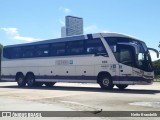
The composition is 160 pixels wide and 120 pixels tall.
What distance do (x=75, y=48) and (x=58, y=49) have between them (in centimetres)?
178

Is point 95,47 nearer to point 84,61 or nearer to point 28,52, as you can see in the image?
point 84,61

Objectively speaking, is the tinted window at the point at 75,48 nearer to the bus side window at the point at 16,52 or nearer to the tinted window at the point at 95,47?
the tinted window at the point at 95,47

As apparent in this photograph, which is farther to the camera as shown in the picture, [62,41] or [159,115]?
[62,41]

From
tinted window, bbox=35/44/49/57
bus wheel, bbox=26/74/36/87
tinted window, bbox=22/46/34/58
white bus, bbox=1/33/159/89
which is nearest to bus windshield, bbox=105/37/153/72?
white bus, bbox=1/33/159/89

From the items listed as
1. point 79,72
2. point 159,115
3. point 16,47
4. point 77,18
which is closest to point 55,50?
point 79,72

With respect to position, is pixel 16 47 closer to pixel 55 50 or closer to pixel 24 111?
pixel 55 50

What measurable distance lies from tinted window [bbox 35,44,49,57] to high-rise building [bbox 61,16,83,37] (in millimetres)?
14976

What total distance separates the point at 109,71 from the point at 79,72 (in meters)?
2.75

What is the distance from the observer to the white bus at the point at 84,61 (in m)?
20.8

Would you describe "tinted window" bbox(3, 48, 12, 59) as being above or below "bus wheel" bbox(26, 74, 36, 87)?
above

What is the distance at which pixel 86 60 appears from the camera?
22.9 metres

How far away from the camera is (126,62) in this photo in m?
20.8

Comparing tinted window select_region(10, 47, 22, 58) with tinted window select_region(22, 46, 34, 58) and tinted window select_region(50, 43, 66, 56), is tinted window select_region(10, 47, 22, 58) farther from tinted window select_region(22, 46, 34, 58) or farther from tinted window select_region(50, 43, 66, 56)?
tinted window select_region(50, 43, 66, 56)

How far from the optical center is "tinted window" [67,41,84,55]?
23141 mm
